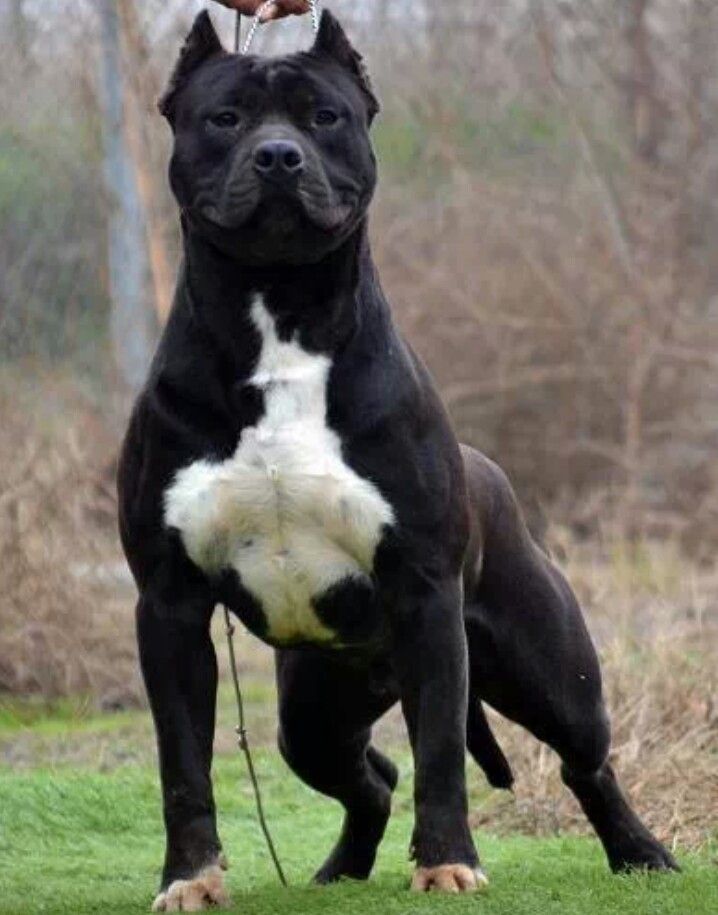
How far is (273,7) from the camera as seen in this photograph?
267 inches

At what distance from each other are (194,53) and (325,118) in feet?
1.41

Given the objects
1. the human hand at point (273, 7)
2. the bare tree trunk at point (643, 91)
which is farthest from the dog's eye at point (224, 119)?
Result: the bare tree trunk at point (643, 91)

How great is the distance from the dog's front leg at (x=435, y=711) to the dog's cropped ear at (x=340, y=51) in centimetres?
122

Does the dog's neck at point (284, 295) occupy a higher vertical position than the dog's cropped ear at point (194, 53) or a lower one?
lower

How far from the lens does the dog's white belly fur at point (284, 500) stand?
5664 mm

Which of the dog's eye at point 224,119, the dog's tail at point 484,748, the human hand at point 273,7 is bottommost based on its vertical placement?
the dog's tail at point 484,748

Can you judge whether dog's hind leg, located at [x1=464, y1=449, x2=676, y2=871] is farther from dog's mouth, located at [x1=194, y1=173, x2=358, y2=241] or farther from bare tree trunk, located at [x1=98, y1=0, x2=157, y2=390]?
bare tree trunk, located at [x1=98, y1=0, x2=157, y2=390]

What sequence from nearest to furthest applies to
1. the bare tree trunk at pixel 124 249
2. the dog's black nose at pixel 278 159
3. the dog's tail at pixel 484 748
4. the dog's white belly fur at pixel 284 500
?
the dog's black nose at pixel 278 159 < the dog's white belly fur at pixel 284 500 < the dog's tail at pixel 484 748 < the bare tree trunk at pixel 124 249

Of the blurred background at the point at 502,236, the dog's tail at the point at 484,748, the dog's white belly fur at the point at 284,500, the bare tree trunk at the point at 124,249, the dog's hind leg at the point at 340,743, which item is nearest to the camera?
the dog's white belly fur at the point at 284,500

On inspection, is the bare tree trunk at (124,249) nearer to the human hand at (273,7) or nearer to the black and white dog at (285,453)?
the human hand at (273,7)

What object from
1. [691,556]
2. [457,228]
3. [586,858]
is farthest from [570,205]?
[586,858]

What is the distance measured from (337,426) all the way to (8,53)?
6.67 metres

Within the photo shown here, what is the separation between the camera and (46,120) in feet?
40.2

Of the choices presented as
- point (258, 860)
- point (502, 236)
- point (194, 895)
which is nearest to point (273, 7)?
point (194, 895)
